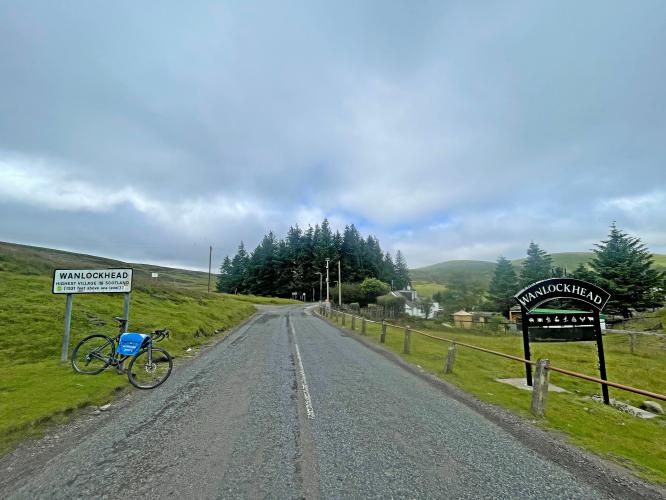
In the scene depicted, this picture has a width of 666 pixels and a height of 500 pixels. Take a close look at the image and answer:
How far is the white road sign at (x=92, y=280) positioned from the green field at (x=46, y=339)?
2052 mm

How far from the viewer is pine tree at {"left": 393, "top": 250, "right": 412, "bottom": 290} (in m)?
109

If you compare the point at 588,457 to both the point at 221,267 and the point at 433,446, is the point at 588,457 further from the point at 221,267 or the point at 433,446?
the point at 221,267

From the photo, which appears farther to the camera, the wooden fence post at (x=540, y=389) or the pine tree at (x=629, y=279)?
the pine tree at (x=629, y=279)

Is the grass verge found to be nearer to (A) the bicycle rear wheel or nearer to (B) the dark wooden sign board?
(A) the bicycle rear wheel

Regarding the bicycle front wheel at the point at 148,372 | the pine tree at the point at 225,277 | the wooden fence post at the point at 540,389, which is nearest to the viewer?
the wooden fence post at the point at 540,389

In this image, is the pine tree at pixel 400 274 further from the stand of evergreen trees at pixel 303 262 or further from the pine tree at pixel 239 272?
the pine tree at pixel 239 272

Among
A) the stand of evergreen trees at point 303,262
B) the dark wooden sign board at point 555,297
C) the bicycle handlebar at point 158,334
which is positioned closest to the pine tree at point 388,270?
the stand of evergreen trees at point 303,262

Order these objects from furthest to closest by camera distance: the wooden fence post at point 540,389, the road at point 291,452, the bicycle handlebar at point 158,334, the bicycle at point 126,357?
the bicycle handlebar at point 158,334 < the bicycle at point 126,357 < the wooden fence post at point 540,389 < the road at point 291,452

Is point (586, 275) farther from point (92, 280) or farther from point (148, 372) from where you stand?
point (92, 280)

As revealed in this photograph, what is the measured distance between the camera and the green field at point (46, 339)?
6141mm

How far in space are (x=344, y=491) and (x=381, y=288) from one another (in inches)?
2590

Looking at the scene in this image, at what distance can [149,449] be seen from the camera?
4.79 meters

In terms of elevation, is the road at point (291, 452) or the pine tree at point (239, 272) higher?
the pine tree at point (239, 272)

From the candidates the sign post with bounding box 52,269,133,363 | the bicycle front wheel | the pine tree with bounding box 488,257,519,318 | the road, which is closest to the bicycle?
the bicycle front wheel
